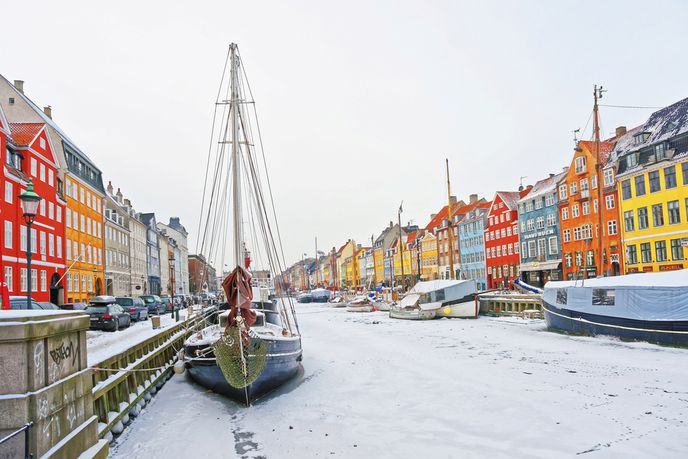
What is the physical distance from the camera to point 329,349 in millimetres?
26719


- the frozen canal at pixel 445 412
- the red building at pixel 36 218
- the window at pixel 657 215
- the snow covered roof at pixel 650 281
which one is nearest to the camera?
the frozen canal at pixel 445 412

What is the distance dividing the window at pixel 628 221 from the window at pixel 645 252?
6.97 feet

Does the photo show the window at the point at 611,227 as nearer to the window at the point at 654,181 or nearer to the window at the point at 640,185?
the window at the point at 640,185

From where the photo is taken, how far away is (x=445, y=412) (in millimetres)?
13344

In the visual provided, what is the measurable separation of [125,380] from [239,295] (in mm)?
3624

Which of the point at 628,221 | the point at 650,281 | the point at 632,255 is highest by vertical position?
the point at 628,221

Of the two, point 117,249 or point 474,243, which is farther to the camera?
point 474,243

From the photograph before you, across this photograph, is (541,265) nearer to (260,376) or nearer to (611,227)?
(611,227)

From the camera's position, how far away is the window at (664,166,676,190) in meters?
42.1

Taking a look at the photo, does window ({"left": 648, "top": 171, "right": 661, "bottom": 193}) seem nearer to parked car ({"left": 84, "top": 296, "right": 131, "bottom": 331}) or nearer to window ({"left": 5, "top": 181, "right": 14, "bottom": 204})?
parked car ({"left": 84, "top": 296, "right": 131, "bottom": 331})

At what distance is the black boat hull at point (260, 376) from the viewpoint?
48.8 feet

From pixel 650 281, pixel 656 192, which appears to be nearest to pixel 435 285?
pixel 656 192

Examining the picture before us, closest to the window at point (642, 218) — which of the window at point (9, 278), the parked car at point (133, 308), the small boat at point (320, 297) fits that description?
the parked car at point (133, 308)

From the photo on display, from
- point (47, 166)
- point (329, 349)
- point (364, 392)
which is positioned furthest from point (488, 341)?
point (47, 166)
